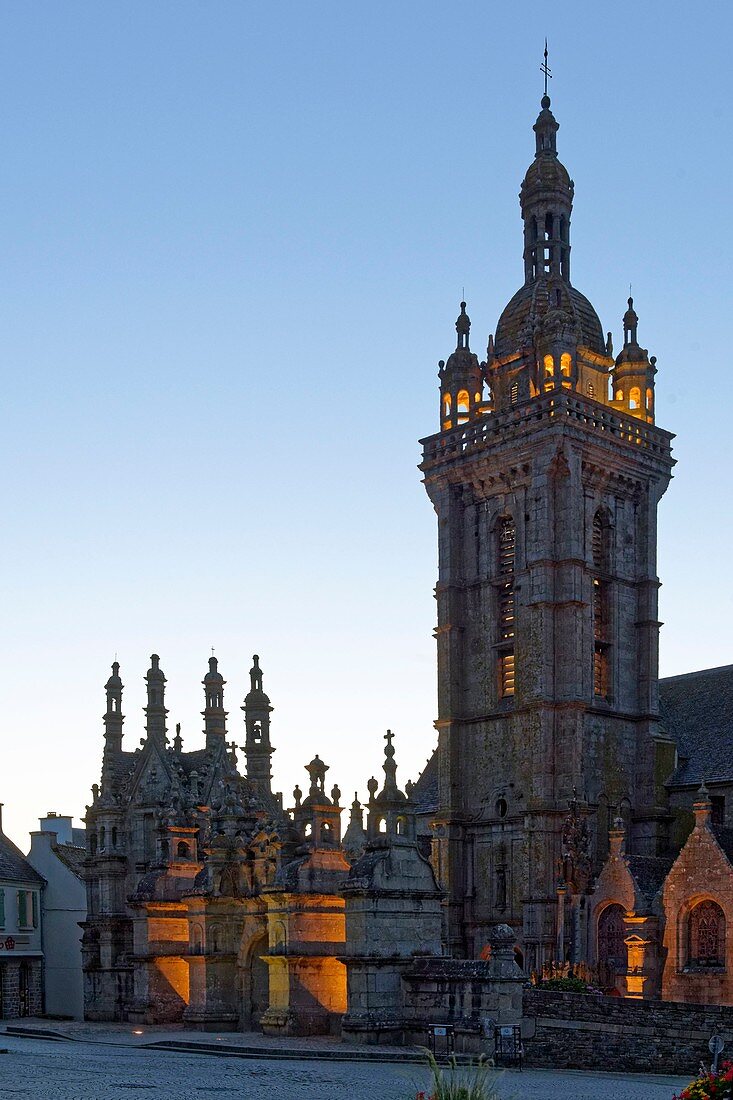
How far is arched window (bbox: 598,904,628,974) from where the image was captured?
164 feet

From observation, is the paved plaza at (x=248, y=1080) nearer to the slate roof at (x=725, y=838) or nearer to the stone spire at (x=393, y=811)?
the stone spire at (x=393, y=811)

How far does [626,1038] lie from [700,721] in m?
32.0

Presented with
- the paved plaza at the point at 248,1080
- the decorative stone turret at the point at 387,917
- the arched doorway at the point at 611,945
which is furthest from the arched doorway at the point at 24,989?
the decorative stone turret at the point at 387,917

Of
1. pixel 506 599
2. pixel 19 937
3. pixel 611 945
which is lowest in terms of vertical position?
pixel 19 937

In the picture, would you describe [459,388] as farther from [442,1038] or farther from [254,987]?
[442,1038]

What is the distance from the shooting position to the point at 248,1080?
27234 millimetres

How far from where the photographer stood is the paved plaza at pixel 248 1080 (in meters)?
24.2

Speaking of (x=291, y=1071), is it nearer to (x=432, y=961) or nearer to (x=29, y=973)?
(x=432, y=961)

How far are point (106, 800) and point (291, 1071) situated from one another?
102 ft

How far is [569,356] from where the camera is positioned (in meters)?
59.4

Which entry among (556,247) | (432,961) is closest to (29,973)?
(432,961)

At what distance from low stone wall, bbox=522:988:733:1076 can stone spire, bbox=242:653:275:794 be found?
2682 cm

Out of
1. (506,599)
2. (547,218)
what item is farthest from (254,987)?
(547,218)

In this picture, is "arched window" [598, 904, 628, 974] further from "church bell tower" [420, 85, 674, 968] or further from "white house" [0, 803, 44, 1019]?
"white house" [0, 803, 44, 1019]
